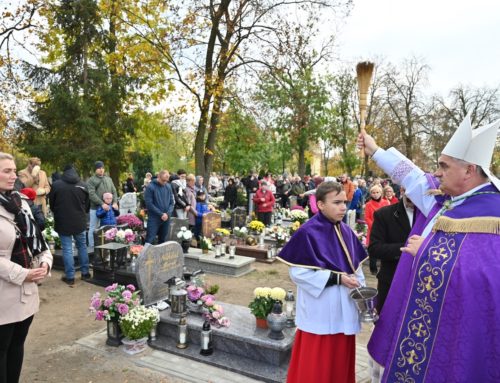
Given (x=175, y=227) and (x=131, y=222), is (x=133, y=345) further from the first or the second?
(x=131, y=222)

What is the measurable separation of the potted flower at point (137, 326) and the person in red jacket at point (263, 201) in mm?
8881

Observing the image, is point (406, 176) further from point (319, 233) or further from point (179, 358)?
point (179, 358)

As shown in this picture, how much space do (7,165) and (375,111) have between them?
39715 mm

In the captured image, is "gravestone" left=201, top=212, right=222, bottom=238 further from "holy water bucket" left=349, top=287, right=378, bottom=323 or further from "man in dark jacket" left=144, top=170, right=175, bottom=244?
"holy water bucket" left=349, top=287, right=378, bottom=323

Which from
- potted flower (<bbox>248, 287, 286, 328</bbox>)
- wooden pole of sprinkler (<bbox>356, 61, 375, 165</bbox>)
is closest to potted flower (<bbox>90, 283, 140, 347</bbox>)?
potted flower (<bbox>248, 287, 286, 328</bbox>)

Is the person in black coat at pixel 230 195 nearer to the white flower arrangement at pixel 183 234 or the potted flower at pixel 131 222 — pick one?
the potted flower at pixel 131 222

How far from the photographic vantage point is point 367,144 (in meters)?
3.04

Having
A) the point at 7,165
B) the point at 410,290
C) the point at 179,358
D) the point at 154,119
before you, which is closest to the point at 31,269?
the point at 7,165

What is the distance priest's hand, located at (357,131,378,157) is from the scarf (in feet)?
9.37

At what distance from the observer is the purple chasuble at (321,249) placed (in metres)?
3.25

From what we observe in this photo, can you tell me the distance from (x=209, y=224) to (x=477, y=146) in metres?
9.50

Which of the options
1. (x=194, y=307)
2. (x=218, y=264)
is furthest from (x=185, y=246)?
(x=194, y=307)

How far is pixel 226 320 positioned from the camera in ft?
16.7

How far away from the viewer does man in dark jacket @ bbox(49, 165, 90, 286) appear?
7461 mm
